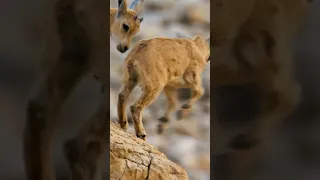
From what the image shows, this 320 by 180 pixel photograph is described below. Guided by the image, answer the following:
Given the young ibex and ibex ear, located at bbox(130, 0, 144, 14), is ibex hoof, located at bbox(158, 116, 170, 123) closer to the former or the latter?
the young ibex

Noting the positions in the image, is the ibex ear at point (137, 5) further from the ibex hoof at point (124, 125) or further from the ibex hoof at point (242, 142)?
the ibex hoof at point (242, 142)

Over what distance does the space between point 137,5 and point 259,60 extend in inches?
19.3

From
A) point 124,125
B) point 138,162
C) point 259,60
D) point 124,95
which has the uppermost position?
point 259,60

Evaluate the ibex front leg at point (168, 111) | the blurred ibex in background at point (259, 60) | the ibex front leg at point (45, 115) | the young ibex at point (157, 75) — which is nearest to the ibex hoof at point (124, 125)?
the young ibex at point (157, 75)

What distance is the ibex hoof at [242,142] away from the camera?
4.59 ft

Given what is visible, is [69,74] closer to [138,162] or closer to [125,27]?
[125,27]

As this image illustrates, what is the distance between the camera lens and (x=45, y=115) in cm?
139

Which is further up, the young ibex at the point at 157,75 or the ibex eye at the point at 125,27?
the ibex eye at the point at 125,27

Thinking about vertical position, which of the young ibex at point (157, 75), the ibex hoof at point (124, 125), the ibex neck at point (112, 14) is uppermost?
the ibex neck at point (112, 14)

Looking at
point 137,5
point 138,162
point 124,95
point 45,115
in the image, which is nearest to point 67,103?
point 45,115

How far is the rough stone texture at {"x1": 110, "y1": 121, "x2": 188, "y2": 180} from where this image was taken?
146cm

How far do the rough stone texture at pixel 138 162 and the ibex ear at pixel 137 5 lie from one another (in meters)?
0.44

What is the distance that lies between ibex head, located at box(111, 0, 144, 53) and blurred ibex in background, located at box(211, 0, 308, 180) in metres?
0.31

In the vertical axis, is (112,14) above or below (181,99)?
above
